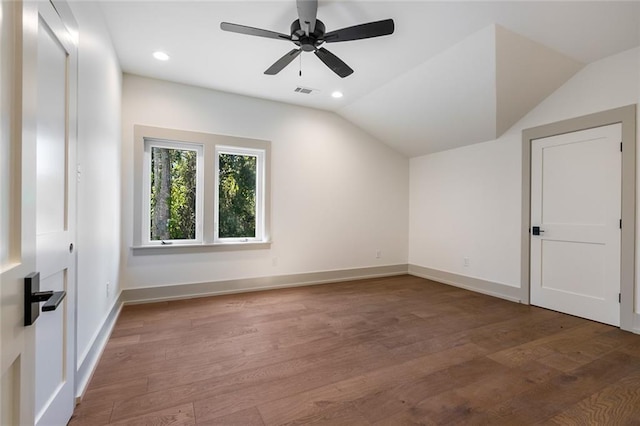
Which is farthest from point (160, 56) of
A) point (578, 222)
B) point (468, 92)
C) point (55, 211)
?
point (578, 222)

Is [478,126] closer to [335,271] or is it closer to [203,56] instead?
[335,271]

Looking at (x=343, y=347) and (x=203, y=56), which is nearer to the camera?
(x=343, y=347)

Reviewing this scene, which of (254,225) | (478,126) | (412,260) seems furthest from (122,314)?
(478,126)

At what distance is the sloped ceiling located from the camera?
289cm

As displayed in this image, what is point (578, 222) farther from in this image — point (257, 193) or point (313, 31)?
point (257, 193)

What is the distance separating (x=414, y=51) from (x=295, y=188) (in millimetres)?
2357

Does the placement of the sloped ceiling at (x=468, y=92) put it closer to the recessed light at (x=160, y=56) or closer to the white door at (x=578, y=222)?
the white door at (x=578, y=222)

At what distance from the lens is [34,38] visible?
87 centimetres

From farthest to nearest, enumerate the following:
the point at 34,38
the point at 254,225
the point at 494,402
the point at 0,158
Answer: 1. the point at 254,225
2. the point at 494,402
3. the point at 34,38
4. the point at 0,158

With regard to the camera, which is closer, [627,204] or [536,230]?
[627,204]

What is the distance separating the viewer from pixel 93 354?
83.4 inches

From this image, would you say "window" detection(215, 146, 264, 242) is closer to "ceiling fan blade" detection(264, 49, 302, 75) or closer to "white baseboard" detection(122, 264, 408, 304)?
"white baseboard" detection(122, 264, 408, 304)

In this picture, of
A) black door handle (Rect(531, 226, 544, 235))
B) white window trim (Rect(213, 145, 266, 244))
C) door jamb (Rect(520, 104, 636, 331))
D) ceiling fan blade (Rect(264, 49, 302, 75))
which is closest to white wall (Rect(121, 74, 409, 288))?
white window trim (Rect(213, 145, 266, 244))

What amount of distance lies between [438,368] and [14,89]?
8.54 ft
